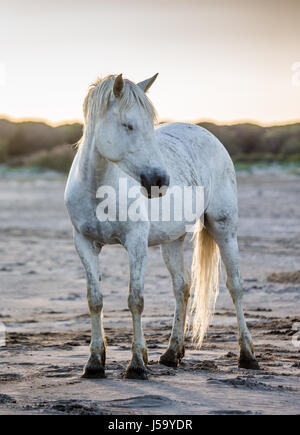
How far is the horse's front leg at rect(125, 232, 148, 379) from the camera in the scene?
16.4ft

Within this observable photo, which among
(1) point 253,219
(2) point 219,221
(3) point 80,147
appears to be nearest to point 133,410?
(3) point 80,147

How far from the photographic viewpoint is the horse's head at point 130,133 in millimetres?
4703

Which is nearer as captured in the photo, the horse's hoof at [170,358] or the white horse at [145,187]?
the white horse at [145,187]

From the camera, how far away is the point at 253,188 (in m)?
Answer: 25.5

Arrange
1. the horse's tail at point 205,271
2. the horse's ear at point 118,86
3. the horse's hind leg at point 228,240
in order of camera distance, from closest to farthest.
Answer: the horse's ear at point 118,86 < the horse's hind leg at point 228,240 < the horse's tail at point 205,271

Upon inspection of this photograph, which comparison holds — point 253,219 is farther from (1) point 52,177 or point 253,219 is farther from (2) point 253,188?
(1) point 52,177

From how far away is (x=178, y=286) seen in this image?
6.23m

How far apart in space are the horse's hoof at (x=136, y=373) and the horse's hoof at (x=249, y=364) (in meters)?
0.95

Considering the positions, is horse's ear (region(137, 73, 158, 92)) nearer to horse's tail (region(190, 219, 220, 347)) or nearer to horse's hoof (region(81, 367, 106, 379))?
horse's tail (region(190, 219, 220, 347))

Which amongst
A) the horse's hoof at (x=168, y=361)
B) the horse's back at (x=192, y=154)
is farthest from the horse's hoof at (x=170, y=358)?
the horse's back at (x=192, y=154)

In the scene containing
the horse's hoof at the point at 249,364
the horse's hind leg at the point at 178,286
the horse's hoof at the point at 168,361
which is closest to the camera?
the horse's hoof at the point at 249,364

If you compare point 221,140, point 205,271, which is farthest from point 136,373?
point 221,140

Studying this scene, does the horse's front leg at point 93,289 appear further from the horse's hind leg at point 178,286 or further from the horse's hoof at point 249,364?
the horse's hoof at point 249,364

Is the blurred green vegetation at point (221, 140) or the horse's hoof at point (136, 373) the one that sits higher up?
the blurred green vegetation at point (221, 140)
